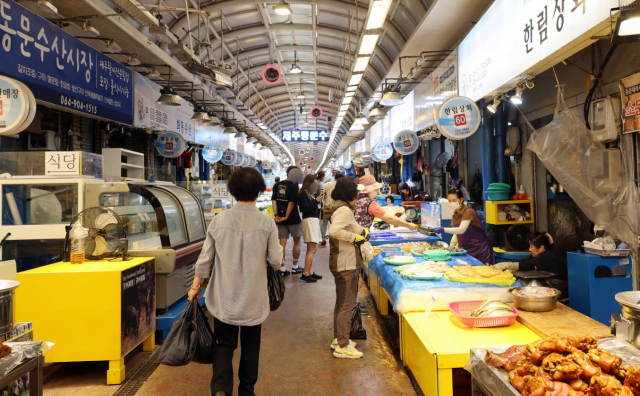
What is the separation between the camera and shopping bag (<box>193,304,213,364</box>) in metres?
2.90

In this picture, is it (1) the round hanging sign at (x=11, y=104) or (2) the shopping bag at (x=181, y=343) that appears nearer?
(2) the shopping bag at (x=181, y=343)

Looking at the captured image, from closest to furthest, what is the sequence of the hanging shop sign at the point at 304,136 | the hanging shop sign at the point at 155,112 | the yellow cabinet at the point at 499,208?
the yellow cabinet at the point at 499,208 < the hanging shop sign at the point at 155,112 < the hanging shop sign at the point at 304,136

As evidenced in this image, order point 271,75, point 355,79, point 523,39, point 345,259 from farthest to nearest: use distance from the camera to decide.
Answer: point 271,75 → point 355,79 → point 523,39 → point 345,259

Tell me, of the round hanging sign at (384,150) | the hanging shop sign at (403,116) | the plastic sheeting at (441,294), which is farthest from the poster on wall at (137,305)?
the round hanging sign at (384,150)

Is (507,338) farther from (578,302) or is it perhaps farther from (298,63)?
(298,63)

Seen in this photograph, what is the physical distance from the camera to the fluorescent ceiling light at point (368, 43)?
7.11 meters

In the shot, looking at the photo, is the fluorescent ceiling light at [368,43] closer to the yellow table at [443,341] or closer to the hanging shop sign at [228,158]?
the yellow table at [443,341]

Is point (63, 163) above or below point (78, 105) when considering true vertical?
below

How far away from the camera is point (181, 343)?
278cm

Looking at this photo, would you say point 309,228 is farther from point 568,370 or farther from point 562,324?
point 568,370

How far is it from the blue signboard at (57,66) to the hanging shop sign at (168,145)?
239 centimetres

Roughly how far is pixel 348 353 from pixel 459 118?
383 centimetres

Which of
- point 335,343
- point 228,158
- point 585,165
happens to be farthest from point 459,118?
point 228,158

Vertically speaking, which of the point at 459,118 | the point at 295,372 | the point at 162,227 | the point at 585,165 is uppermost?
the point at 459,118
